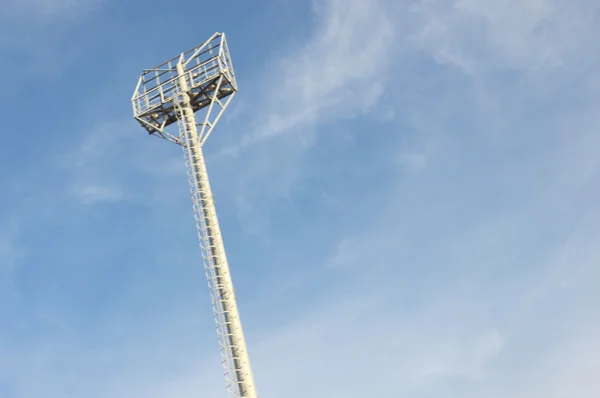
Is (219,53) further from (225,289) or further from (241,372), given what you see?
(241,372)

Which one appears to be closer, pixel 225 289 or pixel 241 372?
pixel 241 372

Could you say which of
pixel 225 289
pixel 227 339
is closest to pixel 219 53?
pixel 225 289

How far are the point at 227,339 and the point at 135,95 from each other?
25099mm

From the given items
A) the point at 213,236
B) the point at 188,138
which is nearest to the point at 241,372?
the point at 213,236

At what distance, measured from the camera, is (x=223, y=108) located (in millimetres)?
54031

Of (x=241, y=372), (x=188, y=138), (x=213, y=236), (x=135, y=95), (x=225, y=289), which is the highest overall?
(x=135, y=95)

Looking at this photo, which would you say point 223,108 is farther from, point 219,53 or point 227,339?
point 227,339

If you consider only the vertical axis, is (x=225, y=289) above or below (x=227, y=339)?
above

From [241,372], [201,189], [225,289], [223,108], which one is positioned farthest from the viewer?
[223,108]

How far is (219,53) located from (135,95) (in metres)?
8.75

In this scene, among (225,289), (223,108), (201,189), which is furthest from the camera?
(223,108)

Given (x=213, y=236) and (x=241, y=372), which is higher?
(x=213, y=236)

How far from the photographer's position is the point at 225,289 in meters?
45.3

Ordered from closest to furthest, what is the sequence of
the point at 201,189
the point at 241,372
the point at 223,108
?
the point at 241,372, the point at 201,189, the point at 223,108
